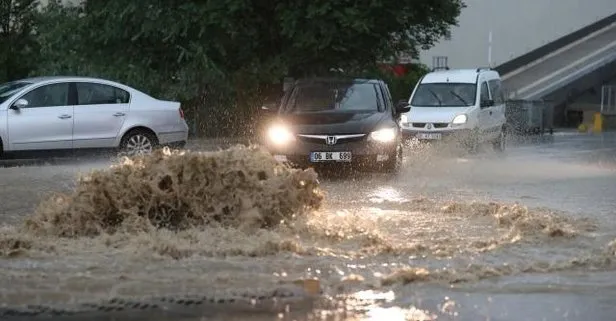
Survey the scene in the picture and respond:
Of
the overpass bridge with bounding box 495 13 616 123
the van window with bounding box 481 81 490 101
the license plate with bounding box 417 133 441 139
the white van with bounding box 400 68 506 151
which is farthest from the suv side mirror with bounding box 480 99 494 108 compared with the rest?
the overpass bridge with bounding box 495 13 616 123

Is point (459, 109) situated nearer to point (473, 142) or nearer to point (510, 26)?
point (473, 142)

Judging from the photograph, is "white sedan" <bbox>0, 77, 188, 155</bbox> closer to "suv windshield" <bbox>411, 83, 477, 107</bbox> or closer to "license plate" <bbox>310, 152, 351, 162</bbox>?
"license plate" <bbox>310, 152, 351, 162</bbox>

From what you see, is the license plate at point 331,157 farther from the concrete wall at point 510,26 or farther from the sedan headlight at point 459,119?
the concrete wall at point 510,26

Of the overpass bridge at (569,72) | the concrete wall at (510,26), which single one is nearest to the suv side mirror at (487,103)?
the overpass bridge at (569,72)

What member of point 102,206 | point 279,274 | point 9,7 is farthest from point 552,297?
point 9,7

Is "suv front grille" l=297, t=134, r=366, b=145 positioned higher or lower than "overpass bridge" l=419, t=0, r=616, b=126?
lower

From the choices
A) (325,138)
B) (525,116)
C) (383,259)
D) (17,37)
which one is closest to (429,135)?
(325,138)

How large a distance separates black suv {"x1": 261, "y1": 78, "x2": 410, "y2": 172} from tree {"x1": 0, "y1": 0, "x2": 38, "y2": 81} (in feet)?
40.7

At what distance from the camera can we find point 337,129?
15172 mm

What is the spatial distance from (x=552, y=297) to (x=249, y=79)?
1776 centimetres

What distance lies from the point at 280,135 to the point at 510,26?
103ft

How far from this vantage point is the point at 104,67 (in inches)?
953

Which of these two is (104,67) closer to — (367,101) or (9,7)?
(9,7)

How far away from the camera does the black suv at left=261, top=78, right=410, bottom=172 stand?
1511cm
